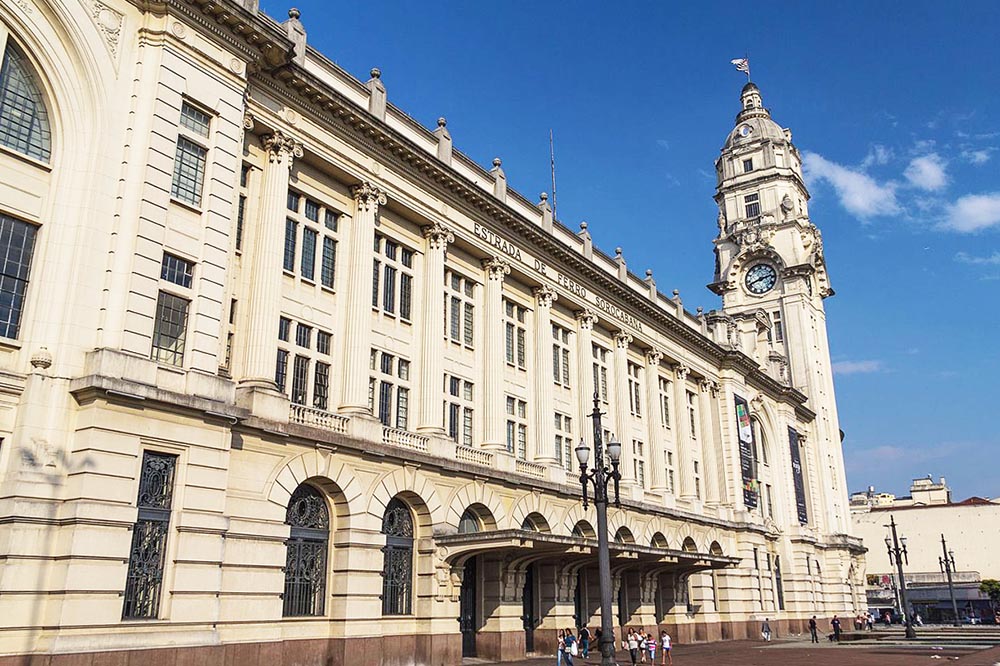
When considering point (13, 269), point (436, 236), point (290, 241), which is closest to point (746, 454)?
point (436, 236)

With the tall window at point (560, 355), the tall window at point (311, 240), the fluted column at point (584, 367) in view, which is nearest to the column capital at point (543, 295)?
the tall window at point (560, 355)

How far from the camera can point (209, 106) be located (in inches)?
968

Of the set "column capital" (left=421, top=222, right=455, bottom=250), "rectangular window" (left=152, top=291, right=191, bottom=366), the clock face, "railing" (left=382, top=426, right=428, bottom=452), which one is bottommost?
"railing" (left=382, top=426, right=428, bottom=452)

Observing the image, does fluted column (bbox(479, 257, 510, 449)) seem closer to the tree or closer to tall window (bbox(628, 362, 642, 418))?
tall window (bbox(628, 362, 642, 418))

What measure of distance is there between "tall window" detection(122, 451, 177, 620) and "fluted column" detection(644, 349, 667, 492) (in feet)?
113

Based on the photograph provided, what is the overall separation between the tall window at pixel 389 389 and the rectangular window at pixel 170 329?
31.2ft

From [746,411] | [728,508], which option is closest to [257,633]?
[728,508]

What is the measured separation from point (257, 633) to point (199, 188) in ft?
42.3

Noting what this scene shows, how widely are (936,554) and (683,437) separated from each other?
8814 cm

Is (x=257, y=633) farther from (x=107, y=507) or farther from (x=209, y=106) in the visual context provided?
(x=209, y=106)

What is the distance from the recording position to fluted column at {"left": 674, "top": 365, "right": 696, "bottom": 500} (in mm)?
54312

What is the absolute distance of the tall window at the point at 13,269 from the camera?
793 inches

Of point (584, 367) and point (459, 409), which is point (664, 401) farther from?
point (459, 409)

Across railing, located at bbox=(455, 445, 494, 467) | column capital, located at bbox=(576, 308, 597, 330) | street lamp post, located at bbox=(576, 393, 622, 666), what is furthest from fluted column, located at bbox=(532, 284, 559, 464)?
street lamp post, located at bbox=(576, 393, 622, 666)
